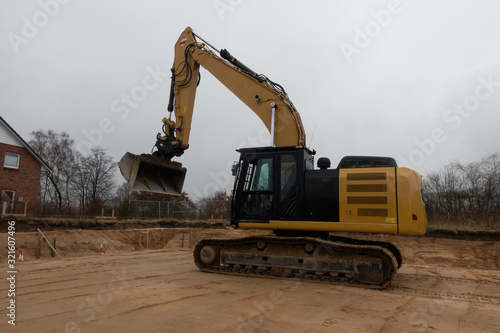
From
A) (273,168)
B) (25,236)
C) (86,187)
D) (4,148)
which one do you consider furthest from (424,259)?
(86,187)

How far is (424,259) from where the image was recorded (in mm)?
13609

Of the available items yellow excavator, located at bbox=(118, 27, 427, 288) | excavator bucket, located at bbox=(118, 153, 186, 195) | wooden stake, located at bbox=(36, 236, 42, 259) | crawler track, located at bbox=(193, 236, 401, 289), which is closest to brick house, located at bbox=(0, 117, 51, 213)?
wooden stake, located at bbox=(36, 236, 42, 259)

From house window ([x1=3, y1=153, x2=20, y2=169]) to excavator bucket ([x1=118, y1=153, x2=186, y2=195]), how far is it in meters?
19.2

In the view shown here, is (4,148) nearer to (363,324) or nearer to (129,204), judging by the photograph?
(129,204)

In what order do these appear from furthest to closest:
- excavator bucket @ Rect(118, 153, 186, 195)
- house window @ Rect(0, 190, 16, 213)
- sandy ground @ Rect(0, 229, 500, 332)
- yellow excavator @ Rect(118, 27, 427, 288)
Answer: house window @ Rect(0, 190, 16, 213) → excavator bucket @ Rect(118, 153, 186, 195) → yellow excavator @ Rect(118, 27, 427, 288) → sandy ground @ Rect(0, 229, 500, 332)

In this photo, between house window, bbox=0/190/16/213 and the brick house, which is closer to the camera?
house window, bbox=0/190/16/213

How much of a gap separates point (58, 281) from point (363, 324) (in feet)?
19.0

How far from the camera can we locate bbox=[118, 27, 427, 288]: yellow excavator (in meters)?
6.54

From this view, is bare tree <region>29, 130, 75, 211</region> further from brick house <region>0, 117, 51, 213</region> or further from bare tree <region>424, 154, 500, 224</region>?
bare tree <region>424, 154, 500, 224</region>

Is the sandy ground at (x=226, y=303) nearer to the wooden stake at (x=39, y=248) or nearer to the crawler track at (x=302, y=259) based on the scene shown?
the crawler track at (x=302, y=259)

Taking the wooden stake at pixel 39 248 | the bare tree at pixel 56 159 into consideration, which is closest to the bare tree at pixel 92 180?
the bare tree at pixel 56 159

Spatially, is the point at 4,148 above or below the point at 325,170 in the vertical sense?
above

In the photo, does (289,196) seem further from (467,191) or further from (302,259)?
(467,191)

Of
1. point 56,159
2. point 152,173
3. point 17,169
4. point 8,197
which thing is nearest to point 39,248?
point 152,173
